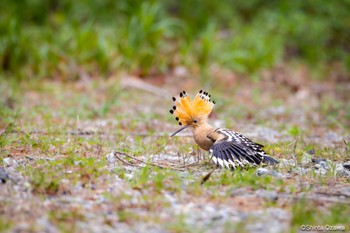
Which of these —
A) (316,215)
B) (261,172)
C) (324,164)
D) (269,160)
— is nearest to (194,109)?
(269,160)

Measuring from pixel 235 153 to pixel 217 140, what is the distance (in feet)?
0.88

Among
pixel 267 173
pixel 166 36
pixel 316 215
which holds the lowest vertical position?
Answer: pixel 316 215

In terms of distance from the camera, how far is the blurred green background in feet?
31.0

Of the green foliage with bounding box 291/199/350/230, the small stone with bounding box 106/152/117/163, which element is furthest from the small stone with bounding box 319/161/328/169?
the small stone with bounding box 106/152/117/163

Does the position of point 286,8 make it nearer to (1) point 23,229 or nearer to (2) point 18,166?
(2) point 18,166

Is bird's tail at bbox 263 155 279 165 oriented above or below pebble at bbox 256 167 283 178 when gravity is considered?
above

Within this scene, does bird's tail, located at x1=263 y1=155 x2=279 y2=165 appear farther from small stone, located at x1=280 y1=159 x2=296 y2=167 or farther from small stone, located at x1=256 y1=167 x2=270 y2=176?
small stone, located at x1=256 y1=167 x2=270 y2=176

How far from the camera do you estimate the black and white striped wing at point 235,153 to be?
422cm

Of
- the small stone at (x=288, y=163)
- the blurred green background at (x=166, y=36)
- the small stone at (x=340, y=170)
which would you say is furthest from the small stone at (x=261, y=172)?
the blurred green background at (x=166, y=36)

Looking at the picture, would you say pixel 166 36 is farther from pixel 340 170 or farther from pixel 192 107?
pixel 340 170

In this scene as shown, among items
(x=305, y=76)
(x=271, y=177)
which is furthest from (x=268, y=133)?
(x=305, y=76)

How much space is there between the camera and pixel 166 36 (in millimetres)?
11312

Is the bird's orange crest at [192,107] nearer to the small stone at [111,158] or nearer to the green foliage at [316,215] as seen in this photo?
the small stone at [111,158]

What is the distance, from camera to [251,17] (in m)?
13.3
